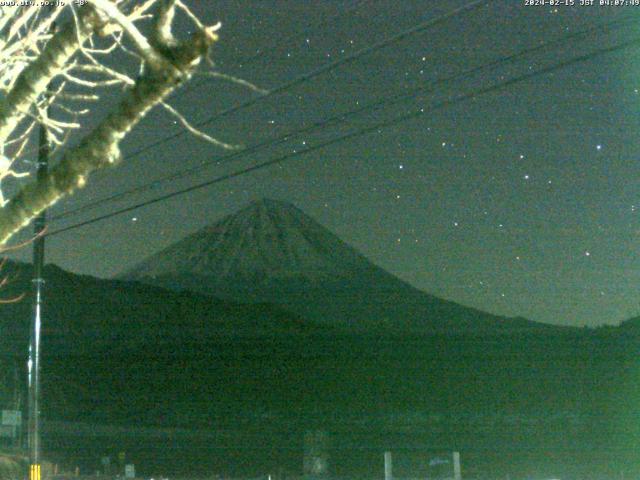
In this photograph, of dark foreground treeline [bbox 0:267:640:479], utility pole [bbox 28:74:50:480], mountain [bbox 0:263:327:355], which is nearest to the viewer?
utility pole [bbox 28:74:50:480]

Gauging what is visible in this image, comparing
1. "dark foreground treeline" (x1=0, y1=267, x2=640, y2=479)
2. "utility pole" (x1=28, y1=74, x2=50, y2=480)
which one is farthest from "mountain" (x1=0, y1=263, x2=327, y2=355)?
"utility pole" (x1=28, y1=74, x2=50, y2=480)

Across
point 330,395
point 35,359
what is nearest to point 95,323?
point 330,395

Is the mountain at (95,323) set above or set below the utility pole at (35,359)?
above

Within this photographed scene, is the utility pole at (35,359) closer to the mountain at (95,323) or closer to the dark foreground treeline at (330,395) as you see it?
the dark foreground treeline at (330,395)

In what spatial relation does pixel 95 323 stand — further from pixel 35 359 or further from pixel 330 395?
pixel 35 359

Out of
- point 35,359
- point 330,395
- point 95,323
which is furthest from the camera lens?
point 95,323

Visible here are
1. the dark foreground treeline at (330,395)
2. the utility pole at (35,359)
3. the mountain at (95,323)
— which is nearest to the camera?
the utility pole at (35,359)

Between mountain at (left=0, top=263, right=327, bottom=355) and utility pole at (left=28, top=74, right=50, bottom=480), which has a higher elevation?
mountain at (left=0, top=263, right=327, bottom=355)

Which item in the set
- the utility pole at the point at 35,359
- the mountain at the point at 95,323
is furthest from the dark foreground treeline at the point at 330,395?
the utility pole at the point at 35,359

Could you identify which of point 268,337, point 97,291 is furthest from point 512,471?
point 97,291

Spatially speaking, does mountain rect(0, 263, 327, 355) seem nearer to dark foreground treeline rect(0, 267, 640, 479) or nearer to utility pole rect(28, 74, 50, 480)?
dark foreground treeline rect(0, 267, 640, 479)

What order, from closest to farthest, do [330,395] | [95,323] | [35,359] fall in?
[35,359]
[330,395]
[95,323]

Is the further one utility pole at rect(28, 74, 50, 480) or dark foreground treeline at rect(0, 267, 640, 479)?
dark foreground treeline at rect(0, 267, 640, 479)
